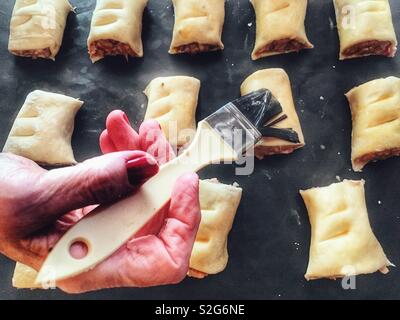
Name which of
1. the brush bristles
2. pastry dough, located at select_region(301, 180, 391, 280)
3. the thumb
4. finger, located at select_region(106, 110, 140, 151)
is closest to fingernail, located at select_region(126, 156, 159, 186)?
the thumb

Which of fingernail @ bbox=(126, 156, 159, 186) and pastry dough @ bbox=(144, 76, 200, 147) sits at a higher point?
fingernail @ bbox=(126, 156, 159, 186)

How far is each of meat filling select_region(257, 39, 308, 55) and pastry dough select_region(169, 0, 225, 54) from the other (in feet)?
0.88

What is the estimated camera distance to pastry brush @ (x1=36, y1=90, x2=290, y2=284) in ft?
5.69

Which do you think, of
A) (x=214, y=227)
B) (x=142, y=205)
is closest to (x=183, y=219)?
(x=142, y=205)

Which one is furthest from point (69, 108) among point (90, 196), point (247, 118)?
point (90, 196)

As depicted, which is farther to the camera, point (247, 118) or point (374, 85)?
point (374, 85)

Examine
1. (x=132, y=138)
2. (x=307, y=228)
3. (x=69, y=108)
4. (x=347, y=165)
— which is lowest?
(x=307, y=228)

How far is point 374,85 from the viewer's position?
117 inches

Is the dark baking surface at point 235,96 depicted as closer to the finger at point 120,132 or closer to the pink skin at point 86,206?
the finger at point 120,132

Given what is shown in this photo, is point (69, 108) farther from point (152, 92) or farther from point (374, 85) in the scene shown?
point (374, 85)

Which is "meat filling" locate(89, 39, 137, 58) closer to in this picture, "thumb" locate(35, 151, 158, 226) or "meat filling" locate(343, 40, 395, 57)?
"meat filling" locate(343, 40, 395, 57)

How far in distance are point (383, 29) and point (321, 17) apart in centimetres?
40

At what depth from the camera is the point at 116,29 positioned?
3.21 m

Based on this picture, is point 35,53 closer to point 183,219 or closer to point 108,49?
point 108,49
